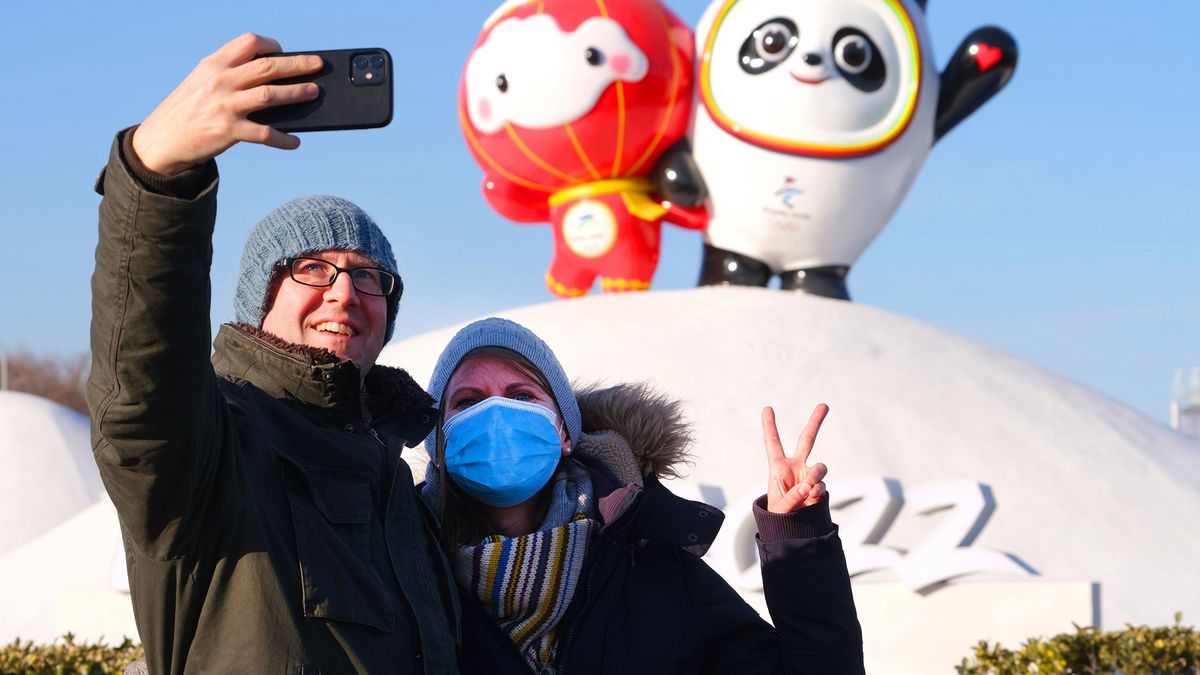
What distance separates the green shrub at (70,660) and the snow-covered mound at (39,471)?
350 inches

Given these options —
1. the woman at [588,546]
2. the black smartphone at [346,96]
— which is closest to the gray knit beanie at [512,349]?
the woman at [588,546]

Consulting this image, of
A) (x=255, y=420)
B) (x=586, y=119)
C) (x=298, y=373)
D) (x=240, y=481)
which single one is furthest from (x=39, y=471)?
(x=240, y=481)

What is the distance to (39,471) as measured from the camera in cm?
1504

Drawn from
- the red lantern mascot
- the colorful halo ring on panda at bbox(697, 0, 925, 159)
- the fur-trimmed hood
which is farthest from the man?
the colorful halo ring on panda at bbox(697, 0, 925, 159)

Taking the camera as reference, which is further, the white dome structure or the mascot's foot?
the mascot's foot

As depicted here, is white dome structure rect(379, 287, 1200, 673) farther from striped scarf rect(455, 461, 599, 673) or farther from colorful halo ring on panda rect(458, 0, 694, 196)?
striped scarf rect(455, 461, 599, 673)

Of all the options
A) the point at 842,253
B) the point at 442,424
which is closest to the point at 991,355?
the point at 842,253

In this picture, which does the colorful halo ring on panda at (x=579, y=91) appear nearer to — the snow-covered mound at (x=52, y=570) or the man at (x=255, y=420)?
the snow-covered mound at (x=52, y=570)

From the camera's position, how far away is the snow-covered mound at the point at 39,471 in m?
14.4

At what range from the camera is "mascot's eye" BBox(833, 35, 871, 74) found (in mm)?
10086

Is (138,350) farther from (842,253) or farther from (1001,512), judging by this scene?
(842,253)

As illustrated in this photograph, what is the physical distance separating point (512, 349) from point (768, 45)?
7.65 metres

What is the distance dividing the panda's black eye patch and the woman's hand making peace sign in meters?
7.89

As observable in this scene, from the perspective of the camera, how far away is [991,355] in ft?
36.9
